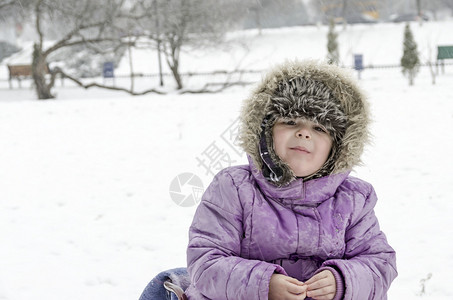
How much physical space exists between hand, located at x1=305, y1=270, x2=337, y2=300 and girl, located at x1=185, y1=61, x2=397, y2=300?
0.20 feet

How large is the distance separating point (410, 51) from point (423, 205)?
13.3 m

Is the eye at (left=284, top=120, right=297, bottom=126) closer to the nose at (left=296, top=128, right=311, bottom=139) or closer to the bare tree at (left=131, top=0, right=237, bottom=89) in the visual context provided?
the nose at (left=296, top=128, right=311, bottom=139)

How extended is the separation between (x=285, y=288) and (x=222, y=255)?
25 centimetres

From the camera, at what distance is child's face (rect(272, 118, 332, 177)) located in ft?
5.92

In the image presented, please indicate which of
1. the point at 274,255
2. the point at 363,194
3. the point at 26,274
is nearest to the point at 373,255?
the point at 363,194

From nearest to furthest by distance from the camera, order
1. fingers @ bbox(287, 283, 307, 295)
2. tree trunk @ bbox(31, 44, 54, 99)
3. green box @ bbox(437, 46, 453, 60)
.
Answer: fingers @ bbox(287, 283, 307, 295) < tree trunk @ bbox(31, 44, 54, 99) < green box @ bbox(437, 46, 453, 60)

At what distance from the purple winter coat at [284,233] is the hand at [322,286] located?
57 millimetres

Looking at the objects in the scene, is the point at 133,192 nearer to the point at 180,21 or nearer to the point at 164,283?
the point at 164,283

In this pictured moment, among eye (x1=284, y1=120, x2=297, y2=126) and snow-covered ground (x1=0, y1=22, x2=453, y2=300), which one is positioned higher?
eye (x1=284, y1=120, x2=297, y2=126)

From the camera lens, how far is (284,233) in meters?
1.79

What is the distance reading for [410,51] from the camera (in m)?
16.7

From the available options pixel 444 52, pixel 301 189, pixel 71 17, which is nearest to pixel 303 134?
pixel 301 189

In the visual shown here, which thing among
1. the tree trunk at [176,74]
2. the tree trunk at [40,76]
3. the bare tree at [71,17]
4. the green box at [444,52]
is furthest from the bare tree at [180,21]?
the green box at [444,52]

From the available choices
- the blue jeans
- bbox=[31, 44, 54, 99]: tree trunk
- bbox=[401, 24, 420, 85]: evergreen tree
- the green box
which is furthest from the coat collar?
the green box
